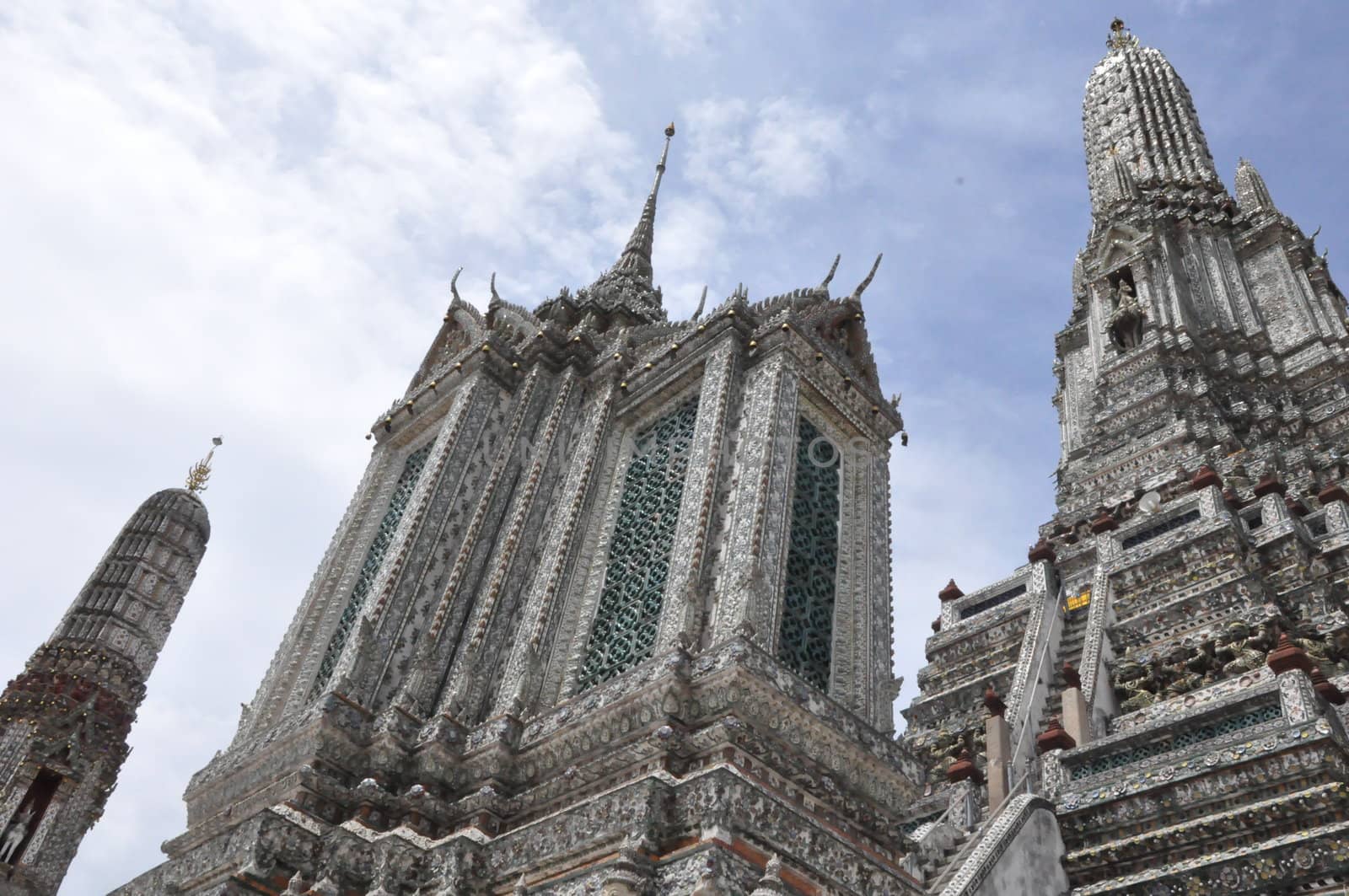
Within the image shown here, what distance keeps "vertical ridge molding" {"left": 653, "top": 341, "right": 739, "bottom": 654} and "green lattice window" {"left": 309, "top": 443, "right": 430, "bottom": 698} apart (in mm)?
2720

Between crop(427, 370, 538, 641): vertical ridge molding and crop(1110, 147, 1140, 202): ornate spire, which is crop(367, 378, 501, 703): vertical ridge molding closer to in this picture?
crop(427, 370, 538, 641): vertical ridge molding

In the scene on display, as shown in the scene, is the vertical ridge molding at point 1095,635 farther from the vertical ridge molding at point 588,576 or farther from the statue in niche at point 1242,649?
the vertical ridge molding at point 588,576

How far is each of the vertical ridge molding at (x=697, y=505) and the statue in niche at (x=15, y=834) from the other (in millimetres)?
15608

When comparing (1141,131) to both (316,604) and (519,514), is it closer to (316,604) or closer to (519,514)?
(519,514)

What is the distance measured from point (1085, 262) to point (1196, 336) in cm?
605

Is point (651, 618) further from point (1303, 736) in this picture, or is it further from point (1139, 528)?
point (1139, 528)

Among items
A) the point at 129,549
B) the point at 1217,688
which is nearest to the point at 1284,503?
the point at 1217,688

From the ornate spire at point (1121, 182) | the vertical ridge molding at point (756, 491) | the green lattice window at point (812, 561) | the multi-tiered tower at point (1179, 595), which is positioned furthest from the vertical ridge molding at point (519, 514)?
the ornate spire at point (1121, 182)

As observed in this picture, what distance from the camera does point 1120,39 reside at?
136 feet

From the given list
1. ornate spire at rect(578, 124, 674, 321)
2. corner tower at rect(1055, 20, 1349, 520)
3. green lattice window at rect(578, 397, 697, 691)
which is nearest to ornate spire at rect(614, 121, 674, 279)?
ornate spire at rect(578, 124, 674, 321)

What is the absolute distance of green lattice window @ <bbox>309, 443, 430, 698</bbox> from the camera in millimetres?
9594

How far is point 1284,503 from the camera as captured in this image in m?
15.3

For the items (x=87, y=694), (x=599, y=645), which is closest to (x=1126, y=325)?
(x=599, y=645)

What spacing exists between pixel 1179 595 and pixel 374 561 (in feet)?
30.0
